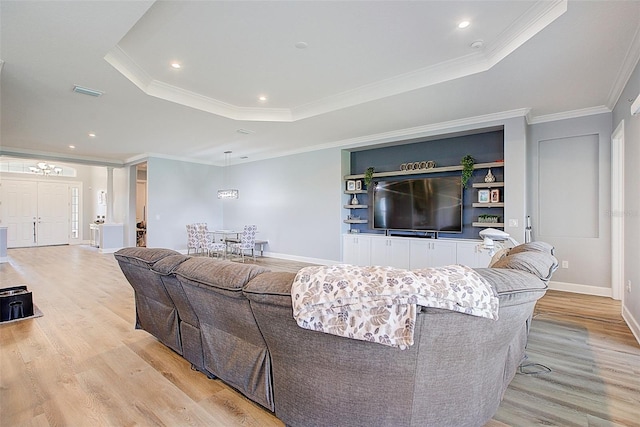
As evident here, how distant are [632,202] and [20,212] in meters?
14.9

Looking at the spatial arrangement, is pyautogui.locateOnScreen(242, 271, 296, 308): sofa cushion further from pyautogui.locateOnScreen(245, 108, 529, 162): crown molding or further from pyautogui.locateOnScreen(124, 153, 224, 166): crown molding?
pyautogui.locateOnScreen(124, 153, 224, 166): crown molding

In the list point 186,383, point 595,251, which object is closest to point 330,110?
point 186,383

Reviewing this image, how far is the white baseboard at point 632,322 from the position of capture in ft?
10.0

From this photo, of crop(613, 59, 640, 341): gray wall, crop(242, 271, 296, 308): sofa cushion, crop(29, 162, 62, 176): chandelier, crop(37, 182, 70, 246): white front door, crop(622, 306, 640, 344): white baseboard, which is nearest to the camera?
crop(242, 271, 296, 308): sofa cushion

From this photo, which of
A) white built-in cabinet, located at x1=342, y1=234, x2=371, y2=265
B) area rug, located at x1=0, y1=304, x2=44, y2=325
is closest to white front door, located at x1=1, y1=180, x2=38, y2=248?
area rug, located at x1=0, y1=304, x2=44, y2=325

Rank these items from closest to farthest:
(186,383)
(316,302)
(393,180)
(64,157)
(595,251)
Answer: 1. (316,302)
2. (186,383)
3. (595,251)
4. (393,180)
5. (64,157)

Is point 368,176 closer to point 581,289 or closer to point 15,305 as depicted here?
point 581,289

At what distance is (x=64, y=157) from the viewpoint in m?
8.46

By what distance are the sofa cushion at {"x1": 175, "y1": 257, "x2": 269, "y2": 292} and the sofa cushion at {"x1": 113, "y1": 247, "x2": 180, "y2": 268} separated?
38 cm

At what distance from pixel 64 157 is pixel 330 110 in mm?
7831

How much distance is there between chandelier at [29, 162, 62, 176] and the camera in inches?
385

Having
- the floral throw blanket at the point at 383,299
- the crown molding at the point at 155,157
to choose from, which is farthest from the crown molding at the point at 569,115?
the crown molding at the point at 155,157

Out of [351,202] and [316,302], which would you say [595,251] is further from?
[316,302]

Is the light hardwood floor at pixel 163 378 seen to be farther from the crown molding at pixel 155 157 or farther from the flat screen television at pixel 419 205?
the crown molding at pixel 155 157
